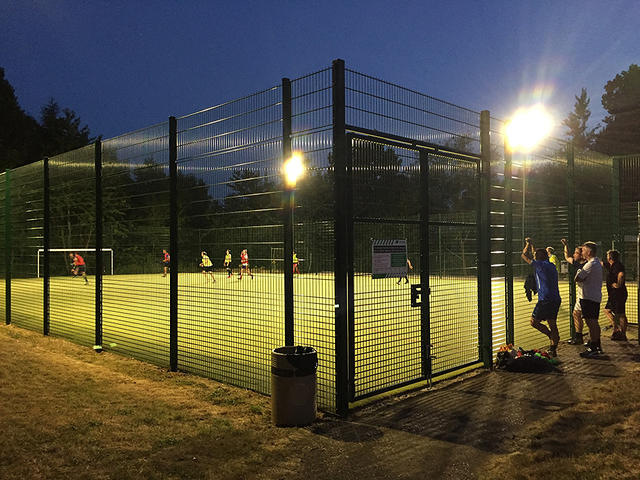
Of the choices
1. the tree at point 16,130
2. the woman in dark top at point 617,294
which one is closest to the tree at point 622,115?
the woman in dark top at point 617,294

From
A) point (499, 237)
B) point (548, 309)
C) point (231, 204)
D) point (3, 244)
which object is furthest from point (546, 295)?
point (3, 244)

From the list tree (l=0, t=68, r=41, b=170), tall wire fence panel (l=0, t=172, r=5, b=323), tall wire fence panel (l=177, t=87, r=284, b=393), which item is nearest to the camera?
tall wire fence panel (l=177, t=87, r=284, b=393)

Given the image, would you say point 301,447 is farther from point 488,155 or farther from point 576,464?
point 488,155

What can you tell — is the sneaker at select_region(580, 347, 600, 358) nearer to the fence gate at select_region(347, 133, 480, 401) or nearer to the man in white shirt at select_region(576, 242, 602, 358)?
the man in white shirt at select_region(576, 242, 602, 358)

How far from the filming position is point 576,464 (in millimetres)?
4176

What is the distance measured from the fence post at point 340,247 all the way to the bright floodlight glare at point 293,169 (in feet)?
1.72

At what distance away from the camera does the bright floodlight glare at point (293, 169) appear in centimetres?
607

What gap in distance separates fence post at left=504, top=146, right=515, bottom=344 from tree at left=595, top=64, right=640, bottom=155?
44.2 meters

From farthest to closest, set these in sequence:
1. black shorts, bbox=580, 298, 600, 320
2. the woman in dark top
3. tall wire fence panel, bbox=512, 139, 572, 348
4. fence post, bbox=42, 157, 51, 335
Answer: fence post, bbox=42, 157, 51, 335
the woman in dark top
tall wire fence panel, bbox=512, 139, 572, 348
black shorts, bbox=580, 298, 600, 320

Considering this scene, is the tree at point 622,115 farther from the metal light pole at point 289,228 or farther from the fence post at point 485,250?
the metal light pole at point 289,228

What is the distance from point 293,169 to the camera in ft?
20.0

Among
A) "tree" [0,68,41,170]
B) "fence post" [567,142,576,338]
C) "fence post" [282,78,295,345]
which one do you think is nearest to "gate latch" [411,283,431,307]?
"fence post" [282,78,295,345]

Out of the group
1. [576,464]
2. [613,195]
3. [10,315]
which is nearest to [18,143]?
[10,315]

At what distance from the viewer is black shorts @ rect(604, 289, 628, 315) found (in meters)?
10.0
